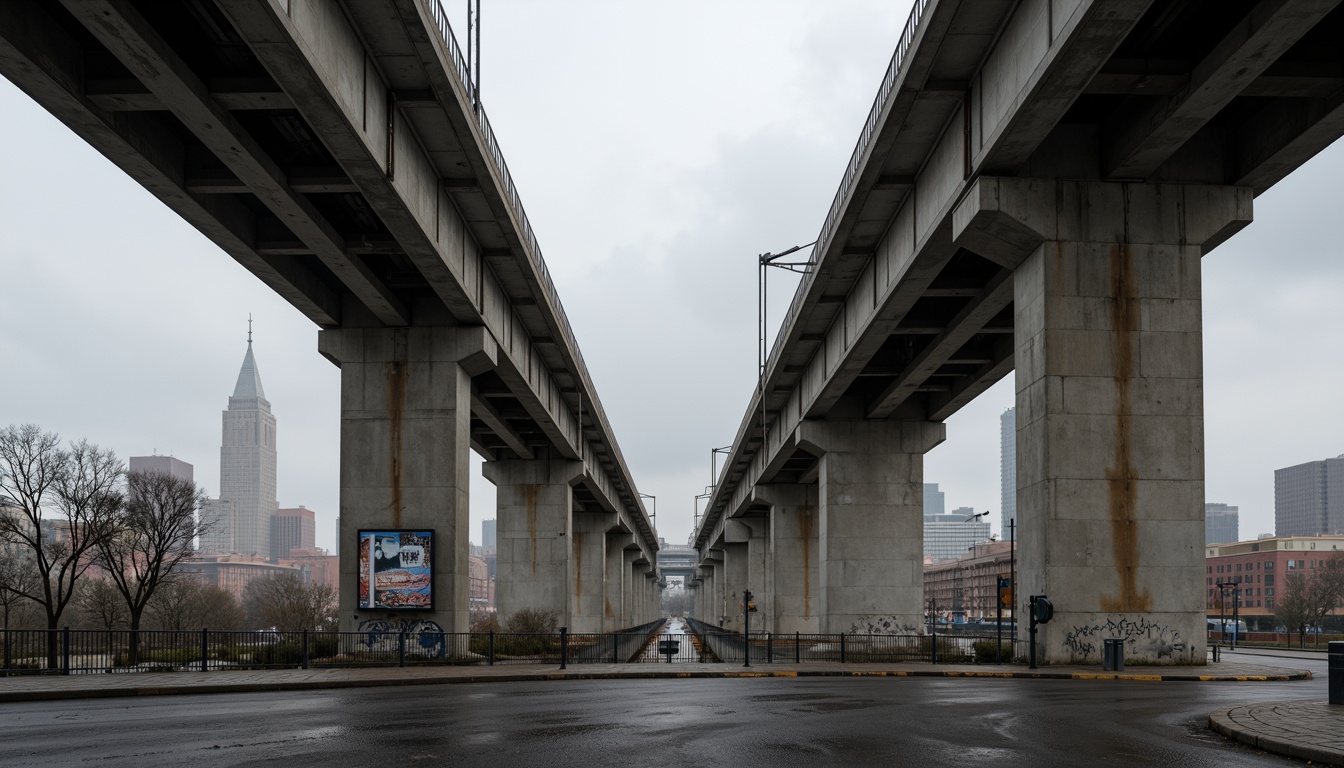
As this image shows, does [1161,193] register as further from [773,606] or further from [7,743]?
[773,606]

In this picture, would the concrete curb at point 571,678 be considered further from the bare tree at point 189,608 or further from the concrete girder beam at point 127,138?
the bare tree at point 189,608

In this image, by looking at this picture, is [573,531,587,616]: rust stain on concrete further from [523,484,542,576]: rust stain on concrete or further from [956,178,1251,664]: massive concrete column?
[956,178,1251,664]: massive concrete column

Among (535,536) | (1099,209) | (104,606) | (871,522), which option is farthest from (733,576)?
(1099,209)

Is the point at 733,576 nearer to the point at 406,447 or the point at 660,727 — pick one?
the point at 406,447

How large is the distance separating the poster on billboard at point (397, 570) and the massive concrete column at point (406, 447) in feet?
0.64

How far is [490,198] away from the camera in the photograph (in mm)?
27828

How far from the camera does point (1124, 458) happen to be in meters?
25.0

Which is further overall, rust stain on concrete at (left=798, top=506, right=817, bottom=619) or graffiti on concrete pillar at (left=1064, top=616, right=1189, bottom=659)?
rust stain on concrete at (left=798, top=506, right=817, bottom=619)

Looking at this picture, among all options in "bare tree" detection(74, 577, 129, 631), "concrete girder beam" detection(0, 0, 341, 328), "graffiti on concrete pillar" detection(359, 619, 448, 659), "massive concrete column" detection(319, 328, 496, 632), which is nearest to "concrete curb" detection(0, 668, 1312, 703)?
"graffiti on concrete pillar" detection(359, 619, 448, 659)

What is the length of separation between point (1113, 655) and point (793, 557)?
Answer: 44.8m

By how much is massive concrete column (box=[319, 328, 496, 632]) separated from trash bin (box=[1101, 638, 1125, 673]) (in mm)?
17643

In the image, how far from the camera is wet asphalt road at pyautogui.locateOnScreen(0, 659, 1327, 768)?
12.0 m

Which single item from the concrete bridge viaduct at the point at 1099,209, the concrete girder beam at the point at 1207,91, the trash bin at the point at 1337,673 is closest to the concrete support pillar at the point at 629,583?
the concrete bridge viaduct at the point at 1099,209

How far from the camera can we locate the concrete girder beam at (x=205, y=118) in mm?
15844
